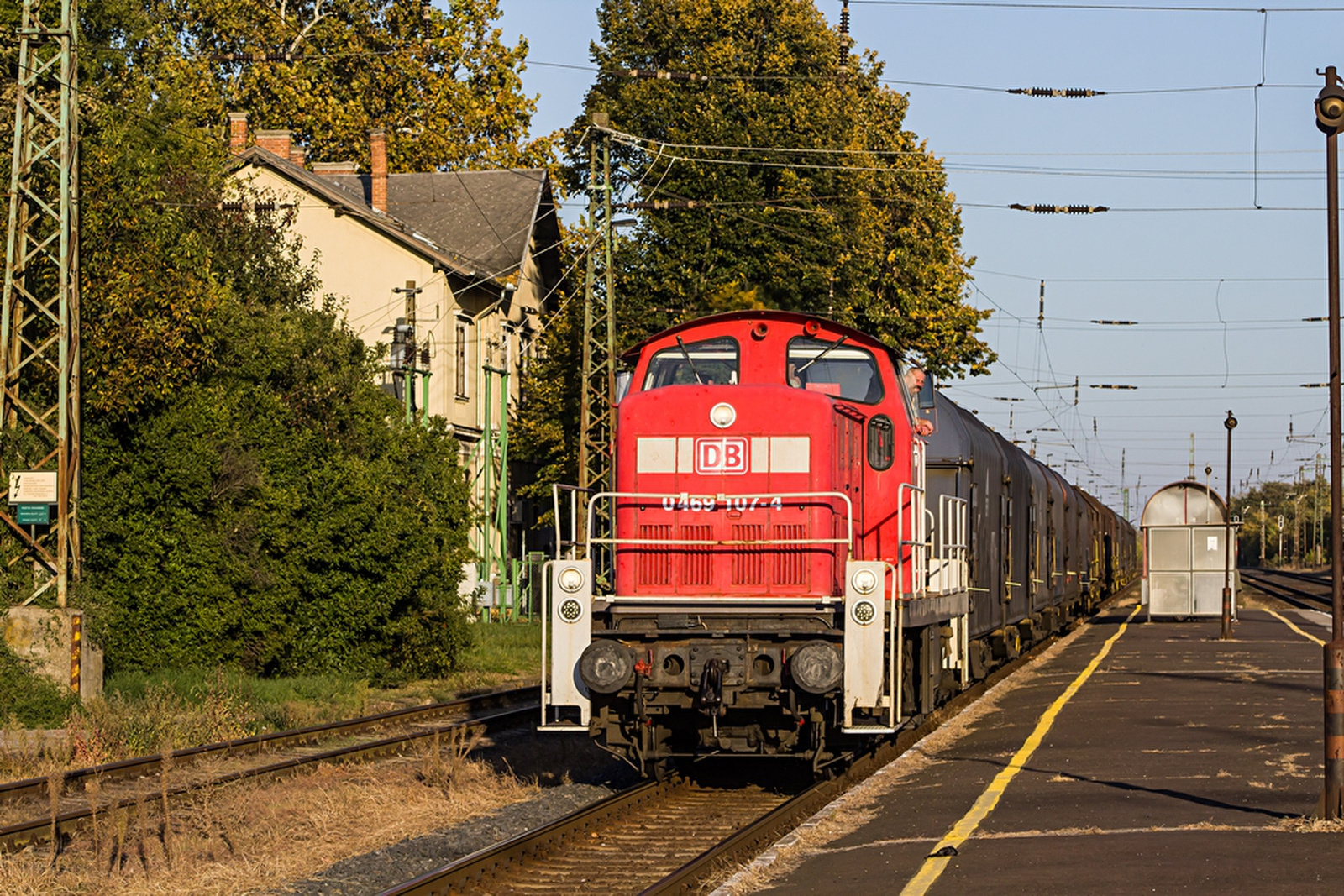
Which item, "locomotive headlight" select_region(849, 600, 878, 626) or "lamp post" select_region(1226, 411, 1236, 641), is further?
"lamp post" select_region(1226, 411, 1236, 641)

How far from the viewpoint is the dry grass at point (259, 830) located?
958cm

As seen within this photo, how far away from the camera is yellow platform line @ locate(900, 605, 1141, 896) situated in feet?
28.9

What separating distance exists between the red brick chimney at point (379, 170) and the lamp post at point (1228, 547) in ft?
71.8

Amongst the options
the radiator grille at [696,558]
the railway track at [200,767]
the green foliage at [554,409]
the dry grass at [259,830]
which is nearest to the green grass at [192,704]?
the railway track at [200,767]

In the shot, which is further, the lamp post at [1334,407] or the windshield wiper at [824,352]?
the windshield wiper at [824,352]

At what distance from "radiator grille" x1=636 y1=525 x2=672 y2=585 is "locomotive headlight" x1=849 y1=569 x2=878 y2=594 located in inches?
69.5

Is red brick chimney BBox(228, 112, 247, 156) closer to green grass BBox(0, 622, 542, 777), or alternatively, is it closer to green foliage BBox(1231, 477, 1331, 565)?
green grass BBox(0, 622, 542, 777)

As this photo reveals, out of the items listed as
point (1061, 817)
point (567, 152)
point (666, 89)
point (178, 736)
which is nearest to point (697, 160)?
point (666, 89)

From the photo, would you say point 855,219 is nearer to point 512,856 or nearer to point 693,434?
point 693,434

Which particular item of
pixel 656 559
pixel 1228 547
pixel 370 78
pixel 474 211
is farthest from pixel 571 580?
pixel 370 78

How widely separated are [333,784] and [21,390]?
950 centimetres

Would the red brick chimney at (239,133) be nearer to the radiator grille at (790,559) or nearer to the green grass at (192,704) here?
the green grass at (192,704)

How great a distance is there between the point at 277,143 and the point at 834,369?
29.9m

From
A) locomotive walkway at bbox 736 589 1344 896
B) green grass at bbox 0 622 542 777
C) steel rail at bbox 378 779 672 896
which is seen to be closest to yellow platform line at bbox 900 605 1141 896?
locomotive walkway at bbox 736 589 1344 896
